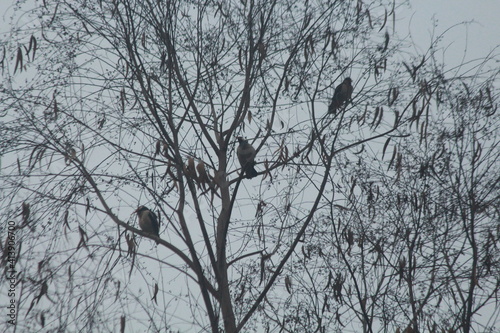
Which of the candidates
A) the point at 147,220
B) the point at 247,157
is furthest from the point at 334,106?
the point at 147,220

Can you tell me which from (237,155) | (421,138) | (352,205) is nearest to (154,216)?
(237,155)

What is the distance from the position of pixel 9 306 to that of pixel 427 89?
11.8 feet

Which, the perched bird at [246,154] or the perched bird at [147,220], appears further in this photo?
the perched bird at [246,154]

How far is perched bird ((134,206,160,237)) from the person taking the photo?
5.11 metres

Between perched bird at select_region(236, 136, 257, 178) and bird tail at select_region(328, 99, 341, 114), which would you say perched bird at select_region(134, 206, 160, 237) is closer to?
perched bird at select_region(236, 136, 257, 178)

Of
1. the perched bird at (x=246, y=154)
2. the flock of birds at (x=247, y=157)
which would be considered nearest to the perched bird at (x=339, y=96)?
the flock of birds at (x=247, y=157)

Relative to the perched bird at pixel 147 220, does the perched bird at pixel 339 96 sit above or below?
above

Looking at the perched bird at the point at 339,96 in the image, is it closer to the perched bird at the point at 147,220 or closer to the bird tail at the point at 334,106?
the bird tail at the point at 334,106

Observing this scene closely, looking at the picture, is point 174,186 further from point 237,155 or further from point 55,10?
point 55,10

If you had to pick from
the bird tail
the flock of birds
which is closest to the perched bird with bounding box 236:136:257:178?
the flock of birds

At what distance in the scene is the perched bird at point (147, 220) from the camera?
5.11m

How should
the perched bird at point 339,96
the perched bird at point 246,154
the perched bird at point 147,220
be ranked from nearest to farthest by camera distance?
1. the perched bird at point 339,96
2. the perched bird at point 147,220
3. the perched bird at point 246,154

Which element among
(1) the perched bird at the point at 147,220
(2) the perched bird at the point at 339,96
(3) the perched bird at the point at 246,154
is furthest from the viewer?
(3) the perched bird at the point at 246,154

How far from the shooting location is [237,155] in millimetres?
5820
